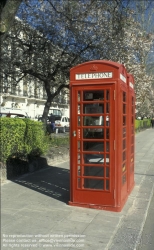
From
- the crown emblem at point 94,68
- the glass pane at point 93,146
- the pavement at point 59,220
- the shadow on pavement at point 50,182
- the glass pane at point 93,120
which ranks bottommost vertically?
the pavement at point 59,220

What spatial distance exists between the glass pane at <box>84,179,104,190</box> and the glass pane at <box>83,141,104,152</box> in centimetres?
54

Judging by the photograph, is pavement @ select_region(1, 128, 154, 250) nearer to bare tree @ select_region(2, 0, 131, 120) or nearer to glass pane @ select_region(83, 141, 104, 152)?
glass pane @ select_region(83, 141, 104, 152)

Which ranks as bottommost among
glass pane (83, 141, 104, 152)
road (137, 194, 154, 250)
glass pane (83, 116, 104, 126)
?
road (137, 194, 154, 250)

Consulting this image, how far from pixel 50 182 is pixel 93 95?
2.74 metres

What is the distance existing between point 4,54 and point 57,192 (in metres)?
8.08

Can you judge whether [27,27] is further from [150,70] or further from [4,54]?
[150,70]

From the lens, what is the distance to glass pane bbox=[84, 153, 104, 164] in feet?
16.2

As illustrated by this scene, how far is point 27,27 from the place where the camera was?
12.2m

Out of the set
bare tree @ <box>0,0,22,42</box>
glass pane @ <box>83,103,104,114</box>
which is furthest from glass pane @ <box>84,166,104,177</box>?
bare tree @ <box>0,0,22,42</box>

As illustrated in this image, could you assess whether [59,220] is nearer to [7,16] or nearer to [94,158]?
[94,158]

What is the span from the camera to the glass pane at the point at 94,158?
4.95 m

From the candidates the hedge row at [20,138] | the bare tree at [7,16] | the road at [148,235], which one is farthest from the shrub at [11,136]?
the road at [148,235]

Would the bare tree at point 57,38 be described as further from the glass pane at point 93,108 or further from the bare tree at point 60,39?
Answer: the glass pane at point 93,108

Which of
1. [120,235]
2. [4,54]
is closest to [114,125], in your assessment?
[120,235]
